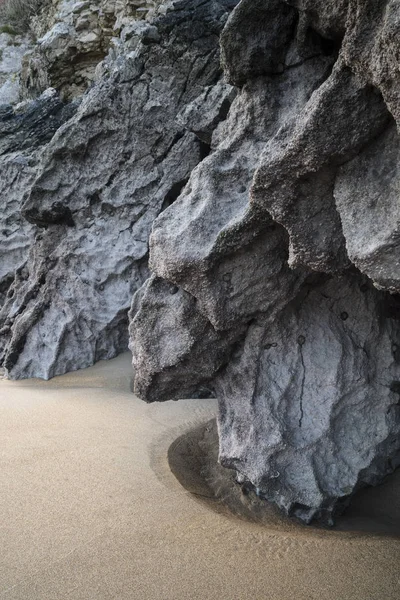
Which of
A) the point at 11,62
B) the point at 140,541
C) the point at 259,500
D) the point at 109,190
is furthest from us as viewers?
the point at 11,62

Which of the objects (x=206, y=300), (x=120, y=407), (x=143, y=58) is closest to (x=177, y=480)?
(x=206, y=300)

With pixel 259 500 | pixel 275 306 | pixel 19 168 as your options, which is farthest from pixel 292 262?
pixel 19 168

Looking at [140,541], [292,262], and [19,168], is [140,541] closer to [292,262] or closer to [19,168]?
[292,262]

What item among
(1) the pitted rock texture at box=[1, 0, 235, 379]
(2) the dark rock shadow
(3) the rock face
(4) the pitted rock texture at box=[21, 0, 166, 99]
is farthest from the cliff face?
(4) the pitted rock texture at box=[21, 0, 166, 99]

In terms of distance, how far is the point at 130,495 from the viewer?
10.8 feet

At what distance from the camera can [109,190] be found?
264 inches

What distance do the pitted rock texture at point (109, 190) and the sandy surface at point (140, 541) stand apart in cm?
261

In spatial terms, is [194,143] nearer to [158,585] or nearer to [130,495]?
[130,495]

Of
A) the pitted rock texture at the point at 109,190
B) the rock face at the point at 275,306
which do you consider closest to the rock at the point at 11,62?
the pitted rock texture at the point at 109,190

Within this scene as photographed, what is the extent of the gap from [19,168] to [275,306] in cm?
680

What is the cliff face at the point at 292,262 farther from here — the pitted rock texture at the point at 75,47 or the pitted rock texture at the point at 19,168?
the pitted rock texture at the point at 75,47

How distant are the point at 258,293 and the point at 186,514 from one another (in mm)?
1362

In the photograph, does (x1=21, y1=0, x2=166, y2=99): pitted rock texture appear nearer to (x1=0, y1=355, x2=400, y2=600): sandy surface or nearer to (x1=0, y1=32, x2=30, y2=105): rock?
(x1=0, y1=32, x2=30, y2=105): rock

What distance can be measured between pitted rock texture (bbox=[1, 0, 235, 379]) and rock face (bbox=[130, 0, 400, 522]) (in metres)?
3.28
